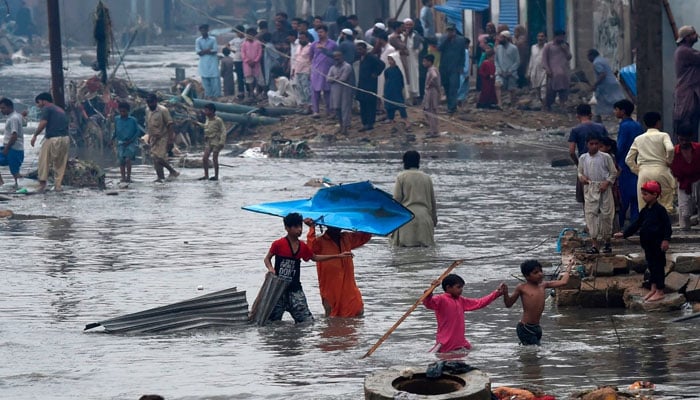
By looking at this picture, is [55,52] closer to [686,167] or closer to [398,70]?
[398,70]

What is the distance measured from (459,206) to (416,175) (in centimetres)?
335

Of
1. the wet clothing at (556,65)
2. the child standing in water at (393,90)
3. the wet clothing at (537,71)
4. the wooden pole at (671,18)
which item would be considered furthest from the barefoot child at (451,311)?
the wet clothing at (537,71)

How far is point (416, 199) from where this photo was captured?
15836 millimetres

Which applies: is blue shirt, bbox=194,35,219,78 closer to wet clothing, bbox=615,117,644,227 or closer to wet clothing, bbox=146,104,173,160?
wet clothing, bbox=146,104,173,160

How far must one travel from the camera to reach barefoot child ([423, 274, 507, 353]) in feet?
35.2

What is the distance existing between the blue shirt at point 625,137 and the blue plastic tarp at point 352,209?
3326mm

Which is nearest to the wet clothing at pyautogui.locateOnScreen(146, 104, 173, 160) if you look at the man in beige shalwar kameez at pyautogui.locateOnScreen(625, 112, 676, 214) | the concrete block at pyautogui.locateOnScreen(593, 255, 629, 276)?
the man in beige shalwar kameez at pyautogui.locateOnScreen(625, 112, 676, 214)

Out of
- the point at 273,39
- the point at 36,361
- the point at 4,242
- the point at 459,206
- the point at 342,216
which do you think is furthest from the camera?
the point at 273,39

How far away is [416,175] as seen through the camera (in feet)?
51.8

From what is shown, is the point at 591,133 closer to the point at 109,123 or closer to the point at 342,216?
the point at 342,216

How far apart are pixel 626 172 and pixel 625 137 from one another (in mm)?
373

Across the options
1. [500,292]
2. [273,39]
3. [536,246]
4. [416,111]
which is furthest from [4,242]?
[273,39]

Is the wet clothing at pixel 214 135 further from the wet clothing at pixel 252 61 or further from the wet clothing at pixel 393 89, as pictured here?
the wet clothing at pixel 252 61

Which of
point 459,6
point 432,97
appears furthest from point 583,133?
point 459,6
